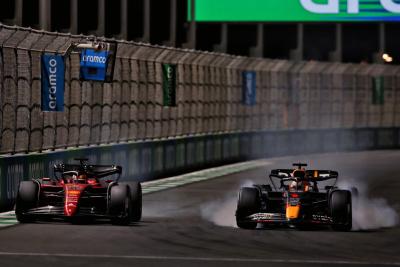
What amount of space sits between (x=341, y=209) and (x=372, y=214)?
3.44 meters

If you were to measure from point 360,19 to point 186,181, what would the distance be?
24.4 m

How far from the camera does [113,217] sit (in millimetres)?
19141

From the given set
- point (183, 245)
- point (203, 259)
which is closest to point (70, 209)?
point (183, 245)

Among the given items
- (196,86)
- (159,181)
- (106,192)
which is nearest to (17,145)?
(106,192)

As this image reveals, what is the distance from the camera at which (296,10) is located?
2160 inches

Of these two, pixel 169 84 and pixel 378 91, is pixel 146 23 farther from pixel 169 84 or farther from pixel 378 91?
pixel 378 91

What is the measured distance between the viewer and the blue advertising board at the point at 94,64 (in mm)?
27188

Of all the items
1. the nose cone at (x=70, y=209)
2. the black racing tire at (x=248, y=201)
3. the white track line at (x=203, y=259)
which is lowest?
the white track line at (x=203, y=259)

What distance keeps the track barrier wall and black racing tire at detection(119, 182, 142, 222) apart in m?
3.00

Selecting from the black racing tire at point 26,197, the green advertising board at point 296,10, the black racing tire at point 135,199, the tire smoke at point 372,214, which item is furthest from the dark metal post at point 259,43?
the black racing tire at point 26,197

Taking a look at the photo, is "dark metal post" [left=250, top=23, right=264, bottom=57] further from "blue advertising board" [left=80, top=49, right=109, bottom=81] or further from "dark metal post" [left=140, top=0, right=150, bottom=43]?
"blue advertising board" [left=80, top=49, right=109, bottom=81]

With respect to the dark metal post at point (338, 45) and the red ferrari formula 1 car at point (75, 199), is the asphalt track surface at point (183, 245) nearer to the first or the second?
the red ferrari formula 1 car at point (75, 199)

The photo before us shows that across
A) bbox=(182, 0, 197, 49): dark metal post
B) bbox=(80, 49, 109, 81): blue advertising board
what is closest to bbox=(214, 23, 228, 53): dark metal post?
bbox=(182, 0, 197, 49): dark metal post

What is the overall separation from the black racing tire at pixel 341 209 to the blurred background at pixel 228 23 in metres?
17.0
